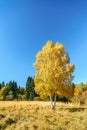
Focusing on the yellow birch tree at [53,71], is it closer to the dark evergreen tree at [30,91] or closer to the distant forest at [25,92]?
the distant forest at [25,92]

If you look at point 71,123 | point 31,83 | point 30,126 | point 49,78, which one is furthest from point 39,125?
point 31,83

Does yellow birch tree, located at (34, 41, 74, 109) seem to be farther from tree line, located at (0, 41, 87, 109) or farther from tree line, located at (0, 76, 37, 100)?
tree line, located at (0, 76, 37, 100)

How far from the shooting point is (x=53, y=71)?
33.2 meters

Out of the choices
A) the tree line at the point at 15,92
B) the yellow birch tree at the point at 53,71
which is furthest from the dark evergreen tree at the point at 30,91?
the yellow birch tree at the point at 53,71

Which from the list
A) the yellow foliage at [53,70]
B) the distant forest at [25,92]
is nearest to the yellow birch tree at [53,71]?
the yellow foliage at [53,70]

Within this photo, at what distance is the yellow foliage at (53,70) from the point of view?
109ft

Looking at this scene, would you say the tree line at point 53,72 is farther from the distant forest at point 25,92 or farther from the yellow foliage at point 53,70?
the distant forest at point 25,92

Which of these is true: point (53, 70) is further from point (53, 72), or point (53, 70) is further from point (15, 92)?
point (15, 92)

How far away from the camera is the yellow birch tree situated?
109 feet

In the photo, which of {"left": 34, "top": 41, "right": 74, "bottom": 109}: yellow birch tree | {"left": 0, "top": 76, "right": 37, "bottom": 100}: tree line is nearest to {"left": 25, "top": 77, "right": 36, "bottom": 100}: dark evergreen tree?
{"left": 0, "top": 76, "right": 37, "bottom": 100}: tree line

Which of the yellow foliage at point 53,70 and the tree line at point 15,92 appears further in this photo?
the tree line at point 15,92

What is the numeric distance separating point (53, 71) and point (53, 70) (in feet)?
0.47

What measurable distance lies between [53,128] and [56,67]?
15.3m

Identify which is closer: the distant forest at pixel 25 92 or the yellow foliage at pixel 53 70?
the yellow foliage at pixel 53 70
